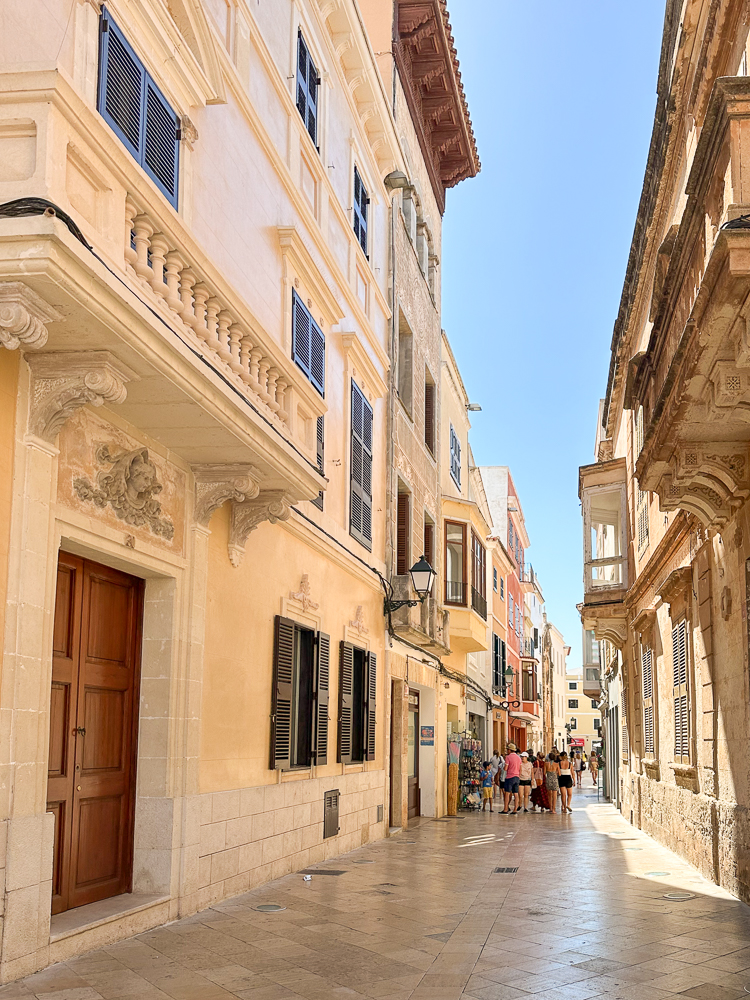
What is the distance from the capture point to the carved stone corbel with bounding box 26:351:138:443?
6805 millimetres

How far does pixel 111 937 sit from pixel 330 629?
705cm

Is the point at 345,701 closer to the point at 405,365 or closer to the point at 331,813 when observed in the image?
the point at 331,813

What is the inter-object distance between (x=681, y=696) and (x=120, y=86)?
38.2 ft

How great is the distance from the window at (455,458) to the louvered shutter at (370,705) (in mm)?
14576

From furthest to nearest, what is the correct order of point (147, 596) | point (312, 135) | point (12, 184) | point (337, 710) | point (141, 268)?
point (337, 710), point (312, 135), point (147, 596), point (141, 268), point (12, 184)

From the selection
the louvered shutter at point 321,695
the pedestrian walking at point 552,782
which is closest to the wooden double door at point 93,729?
the louvered shutter at point 321,695

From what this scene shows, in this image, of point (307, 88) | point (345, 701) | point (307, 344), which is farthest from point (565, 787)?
point (307, 88)

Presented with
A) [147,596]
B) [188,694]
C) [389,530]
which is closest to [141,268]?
[147,596]

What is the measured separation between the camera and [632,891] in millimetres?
11516

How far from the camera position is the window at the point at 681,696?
1494 centimetres

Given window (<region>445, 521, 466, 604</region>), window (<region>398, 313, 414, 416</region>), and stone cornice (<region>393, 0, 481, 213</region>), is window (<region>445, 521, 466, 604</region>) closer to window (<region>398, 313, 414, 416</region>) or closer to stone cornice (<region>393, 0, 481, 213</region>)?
window (<region>398, 313, 414, 416</region>)

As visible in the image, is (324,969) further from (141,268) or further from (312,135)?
(312,135)

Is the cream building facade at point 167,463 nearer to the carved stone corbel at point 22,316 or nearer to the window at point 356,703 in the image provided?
the carved stone corbel at point 22,316

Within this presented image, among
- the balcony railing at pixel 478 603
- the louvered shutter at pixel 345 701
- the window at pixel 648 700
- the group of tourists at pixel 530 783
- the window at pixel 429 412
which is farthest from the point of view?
the balcony railing at pixel 478 603
